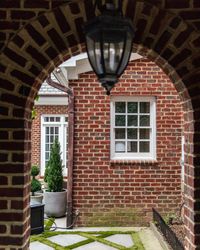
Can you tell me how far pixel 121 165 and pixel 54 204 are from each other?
2.05 metres

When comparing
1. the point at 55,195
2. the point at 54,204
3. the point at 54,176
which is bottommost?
the point at 54,204

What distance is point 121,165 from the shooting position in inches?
291

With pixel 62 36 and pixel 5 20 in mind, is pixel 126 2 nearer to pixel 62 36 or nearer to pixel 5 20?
pixel 62 36

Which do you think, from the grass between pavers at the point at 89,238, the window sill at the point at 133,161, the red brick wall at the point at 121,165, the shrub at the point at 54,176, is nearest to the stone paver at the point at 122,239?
the grass between pavers at the point at 89,238

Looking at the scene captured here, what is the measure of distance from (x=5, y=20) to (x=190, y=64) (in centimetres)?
147

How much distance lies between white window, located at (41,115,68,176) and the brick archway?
1078cm

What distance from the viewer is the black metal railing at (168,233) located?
501 centimetres

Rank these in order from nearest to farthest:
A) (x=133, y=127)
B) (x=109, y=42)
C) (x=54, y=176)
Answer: (x=109, y=42), (x=133, y=127), (x=54, y=176)

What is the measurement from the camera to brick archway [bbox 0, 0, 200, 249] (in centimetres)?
281

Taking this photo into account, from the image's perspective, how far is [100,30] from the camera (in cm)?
244

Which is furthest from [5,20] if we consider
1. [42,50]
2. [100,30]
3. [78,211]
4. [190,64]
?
[78,211]

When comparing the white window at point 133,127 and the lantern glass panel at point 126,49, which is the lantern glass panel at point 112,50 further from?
the white window at point 133,127

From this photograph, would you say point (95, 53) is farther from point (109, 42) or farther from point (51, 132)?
point (51, 132)

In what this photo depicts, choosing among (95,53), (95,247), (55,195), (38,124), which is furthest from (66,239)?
(38,124)
